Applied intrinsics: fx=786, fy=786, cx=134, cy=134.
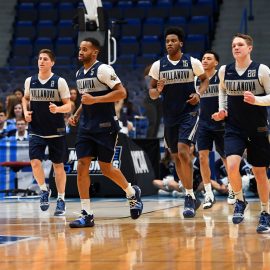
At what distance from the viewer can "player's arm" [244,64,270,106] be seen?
7.35 metres

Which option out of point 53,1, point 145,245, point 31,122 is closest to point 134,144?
point 31,122

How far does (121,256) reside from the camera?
6016 millimetres

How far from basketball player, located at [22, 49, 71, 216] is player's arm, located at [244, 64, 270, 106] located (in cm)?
299

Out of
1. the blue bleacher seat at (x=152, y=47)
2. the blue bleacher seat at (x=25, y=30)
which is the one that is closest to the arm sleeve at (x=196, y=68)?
the blue bleacher seat at (x=152, y=47)

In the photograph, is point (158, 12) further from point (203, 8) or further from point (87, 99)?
point (87, 99)

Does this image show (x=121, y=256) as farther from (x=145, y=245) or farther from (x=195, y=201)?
(x=195, y=201)

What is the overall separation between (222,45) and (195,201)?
1420cm

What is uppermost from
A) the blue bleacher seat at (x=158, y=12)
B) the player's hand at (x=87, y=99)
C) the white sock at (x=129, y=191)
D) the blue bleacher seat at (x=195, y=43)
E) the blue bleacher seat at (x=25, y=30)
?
the blue bleacher seat at (x=158, y=12)

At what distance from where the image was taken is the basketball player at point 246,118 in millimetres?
7891

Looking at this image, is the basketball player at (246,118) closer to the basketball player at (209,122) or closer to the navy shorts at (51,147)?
the navy shorts at (51,147)

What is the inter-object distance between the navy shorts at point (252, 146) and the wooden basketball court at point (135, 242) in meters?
0.70

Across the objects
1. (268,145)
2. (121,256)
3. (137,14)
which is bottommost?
(121,256)

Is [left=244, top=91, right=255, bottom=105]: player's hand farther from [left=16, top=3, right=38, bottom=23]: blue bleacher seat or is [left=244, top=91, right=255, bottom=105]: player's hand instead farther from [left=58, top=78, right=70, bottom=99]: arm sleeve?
[left=16, top=3, right=38, bottom=23]: blue bleacher seat

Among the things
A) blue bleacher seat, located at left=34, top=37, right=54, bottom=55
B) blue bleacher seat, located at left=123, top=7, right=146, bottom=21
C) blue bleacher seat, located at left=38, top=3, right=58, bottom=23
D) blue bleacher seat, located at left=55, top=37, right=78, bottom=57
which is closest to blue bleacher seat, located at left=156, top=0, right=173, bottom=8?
blue bleacher seat, located at left=123, top=7, right=146, bottom=21
